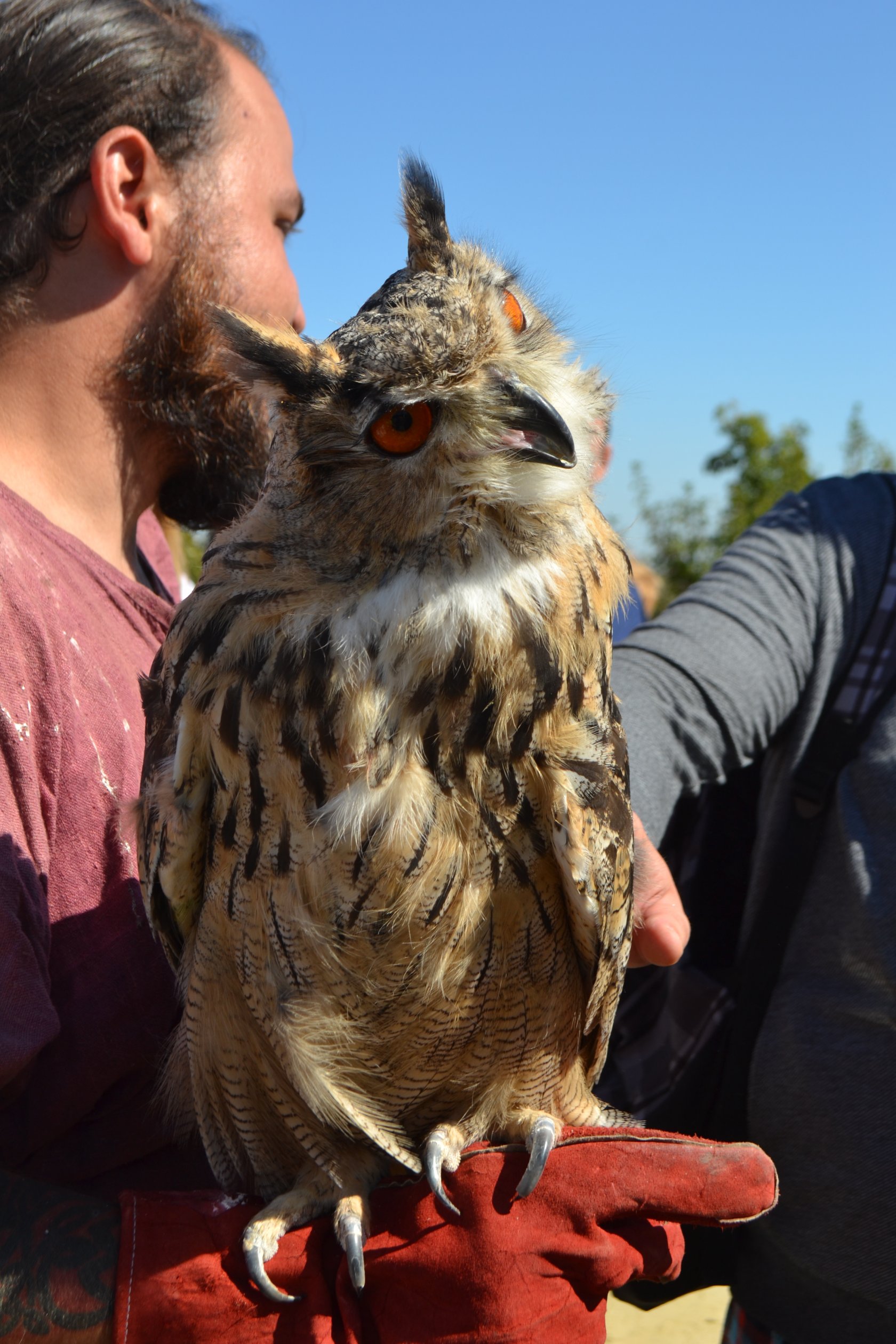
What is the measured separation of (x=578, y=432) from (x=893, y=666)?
94 cm

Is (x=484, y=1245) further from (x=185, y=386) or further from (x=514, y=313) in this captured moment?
(x=185, y=386)

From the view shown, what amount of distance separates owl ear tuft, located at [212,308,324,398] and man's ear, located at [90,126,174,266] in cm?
53

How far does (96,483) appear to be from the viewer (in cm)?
198

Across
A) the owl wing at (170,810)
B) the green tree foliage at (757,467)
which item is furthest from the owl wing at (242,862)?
the green tree foliage at (757,467)

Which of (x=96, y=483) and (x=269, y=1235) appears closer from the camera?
(x=269, y=1235)

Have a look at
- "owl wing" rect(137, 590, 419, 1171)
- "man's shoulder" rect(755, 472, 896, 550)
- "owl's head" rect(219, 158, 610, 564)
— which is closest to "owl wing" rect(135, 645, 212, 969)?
"owl wing" rect(137, 590, 419, 1171)

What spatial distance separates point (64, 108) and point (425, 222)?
0.95 meters

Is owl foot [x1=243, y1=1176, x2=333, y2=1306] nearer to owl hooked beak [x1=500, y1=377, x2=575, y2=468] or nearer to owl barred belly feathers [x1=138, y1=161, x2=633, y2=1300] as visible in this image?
owl barred belly feathers [x1=138, y1=161, x2=633, y2=1300]

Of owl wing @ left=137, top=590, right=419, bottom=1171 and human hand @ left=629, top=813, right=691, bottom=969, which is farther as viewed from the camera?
human hand @ left=629, top=813, right=691, bottom=969

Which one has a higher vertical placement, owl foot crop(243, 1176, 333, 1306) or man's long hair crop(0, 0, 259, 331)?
man's long hair crop(0, 0, 259, 331)

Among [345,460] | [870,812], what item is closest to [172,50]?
[345,460]

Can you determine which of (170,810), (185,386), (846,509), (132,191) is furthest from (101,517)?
(846,509)

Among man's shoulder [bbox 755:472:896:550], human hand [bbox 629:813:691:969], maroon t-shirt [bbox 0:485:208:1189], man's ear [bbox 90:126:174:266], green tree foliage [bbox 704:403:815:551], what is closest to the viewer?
maroon t-shirt [bbox 0:485:208:1189]

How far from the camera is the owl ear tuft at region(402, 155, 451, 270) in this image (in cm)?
154
